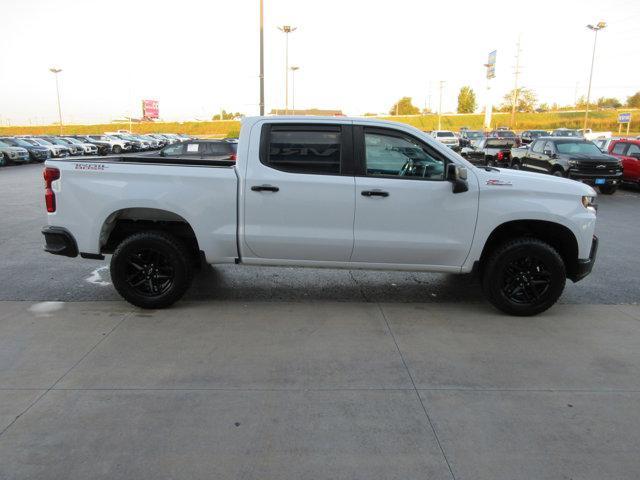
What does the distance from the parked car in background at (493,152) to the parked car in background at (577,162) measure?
15.0 ft

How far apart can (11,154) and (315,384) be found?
31509 mm

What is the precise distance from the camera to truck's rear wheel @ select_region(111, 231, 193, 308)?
524 centimetres

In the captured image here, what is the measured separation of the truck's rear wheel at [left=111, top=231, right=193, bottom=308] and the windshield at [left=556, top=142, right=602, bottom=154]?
49.2ft

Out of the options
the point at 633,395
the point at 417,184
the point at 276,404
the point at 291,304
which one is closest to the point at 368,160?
the point at 417,184

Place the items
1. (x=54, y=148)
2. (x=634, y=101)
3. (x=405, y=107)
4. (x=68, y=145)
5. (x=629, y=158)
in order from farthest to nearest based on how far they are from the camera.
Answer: (x=405, y=107) < (x=634, y=101) < (x=68, y=145) < (x=54, y=148) < (x=629, y=158)

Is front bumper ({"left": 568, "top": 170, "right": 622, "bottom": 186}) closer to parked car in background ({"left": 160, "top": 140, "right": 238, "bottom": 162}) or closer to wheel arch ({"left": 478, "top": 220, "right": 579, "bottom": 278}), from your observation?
parked car in background ({"left": 160, "top": 140, "right": 238, "bottom": 162})

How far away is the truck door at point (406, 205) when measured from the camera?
16.7ft

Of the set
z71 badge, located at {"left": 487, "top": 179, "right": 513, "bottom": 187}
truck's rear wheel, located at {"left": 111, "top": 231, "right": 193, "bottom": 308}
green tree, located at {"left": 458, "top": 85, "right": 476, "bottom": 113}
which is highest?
green tree, located at {"left": 458, "top": 85, "right": 476, "bottom": 113}

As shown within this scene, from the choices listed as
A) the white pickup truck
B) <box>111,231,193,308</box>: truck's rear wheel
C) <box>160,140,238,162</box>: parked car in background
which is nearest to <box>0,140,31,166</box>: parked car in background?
<box>160,140,238,162</box>: parked car in background

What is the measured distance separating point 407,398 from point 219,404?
→ 4.30ft

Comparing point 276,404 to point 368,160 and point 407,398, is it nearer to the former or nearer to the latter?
point 407,398

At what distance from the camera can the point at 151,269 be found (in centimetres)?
537

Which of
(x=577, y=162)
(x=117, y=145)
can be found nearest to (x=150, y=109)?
(x=117, y=145)

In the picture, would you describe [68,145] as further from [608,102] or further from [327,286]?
[608,102]
